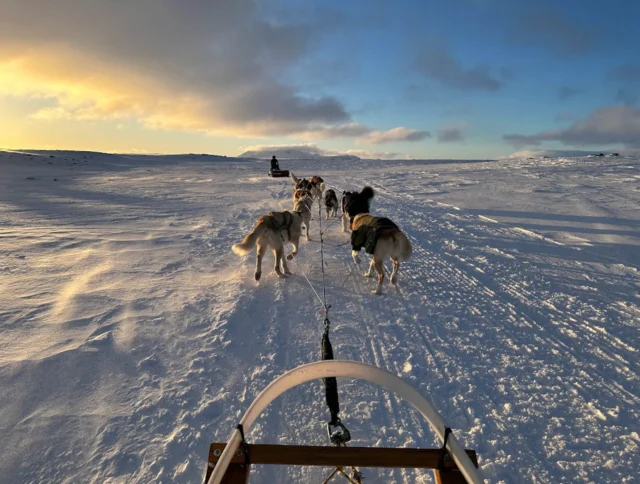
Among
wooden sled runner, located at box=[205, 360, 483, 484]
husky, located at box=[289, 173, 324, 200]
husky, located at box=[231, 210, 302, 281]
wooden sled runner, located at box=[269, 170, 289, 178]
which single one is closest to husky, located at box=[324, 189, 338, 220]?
husky, located at box=[289, 173, 324, 200]

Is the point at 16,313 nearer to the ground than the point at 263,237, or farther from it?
nearer to the ground

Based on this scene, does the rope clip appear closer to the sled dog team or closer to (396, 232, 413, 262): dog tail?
the sled dog team

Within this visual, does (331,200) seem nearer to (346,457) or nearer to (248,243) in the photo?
(248,243)

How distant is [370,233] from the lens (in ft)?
18.1

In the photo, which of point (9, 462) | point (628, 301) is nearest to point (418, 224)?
point (628, 301)

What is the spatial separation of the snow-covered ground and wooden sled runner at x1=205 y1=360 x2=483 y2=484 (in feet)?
2.46

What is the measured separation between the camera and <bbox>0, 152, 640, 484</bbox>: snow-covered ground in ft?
8.94

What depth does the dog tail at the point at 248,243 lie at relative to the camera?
5676 millimetres

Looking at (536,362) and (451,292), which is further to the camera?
(451,292)

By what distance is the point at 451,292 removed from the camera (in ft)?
18.2

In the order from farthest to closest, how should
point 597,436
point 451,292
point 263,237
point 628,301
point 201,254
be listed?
point 201,254 → point 263,237 → point 451,292 → point 628,301 → point 597,436

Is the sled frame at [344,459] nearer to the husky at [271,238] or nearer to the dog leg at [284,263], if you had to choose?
the husky at [271,238]

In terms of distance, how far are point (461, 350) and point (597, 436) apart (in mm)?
1361

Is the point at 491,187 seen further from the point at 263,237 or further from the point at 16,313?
the point at 16,313
